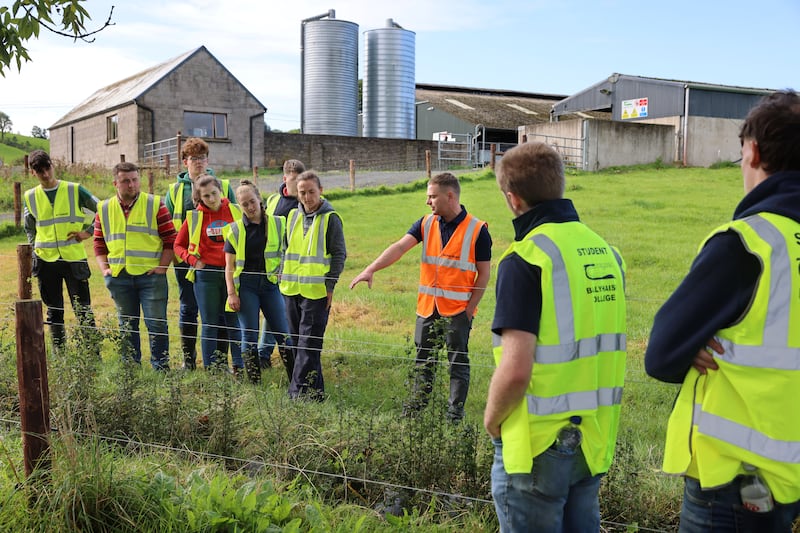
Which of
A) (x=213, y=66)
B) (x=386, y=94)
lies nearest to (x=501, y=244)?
(x=213, y=66)

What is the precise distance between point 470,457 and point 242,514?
1.24 m

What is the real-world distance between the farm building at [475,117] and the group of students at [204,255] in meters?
30.2

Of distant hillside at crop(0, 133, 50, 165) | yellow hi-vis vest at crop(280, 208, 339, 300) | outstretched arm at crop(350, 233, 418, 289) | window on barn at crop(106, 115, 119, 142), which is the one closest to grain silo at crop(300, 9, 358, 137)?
window on barn at crop(106, 115, 119, 142)

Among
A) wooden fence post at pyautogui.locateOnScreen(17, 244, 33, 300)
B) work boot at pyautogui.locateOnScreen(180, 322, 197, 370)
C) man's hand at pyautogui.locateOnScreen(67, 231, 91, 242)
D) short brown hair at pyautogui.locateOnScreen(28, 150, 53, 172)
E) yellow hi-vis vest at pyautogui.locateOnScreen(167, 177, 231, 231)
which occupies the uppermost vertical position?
short brown hair at pyautogui.locateOnScreen(28, 150, 53, 172)

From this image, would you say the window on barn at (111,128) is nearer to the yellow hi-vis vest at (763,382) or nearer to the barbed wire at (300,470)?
the barbed wire at (300,470)

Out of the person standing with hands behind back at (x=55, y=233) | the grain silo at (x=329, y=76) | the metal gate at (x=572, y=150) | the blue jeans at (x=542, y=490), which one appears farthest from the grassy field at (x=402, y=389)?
the grain silo at (x=329, y=76)

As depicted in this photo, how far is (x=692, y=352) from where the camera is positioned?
235 cm

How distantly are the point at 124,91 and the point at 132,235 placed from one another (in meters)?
34.9

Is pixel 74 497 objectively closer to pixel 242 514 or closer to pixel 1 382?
pixel 242 514

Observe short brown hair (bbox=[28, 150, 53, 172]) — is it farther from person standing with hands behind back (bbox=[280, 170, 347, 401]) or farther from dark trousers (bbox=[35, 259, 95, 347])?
person standing with hands behind back (bbox=[280, 170, 347, 401])

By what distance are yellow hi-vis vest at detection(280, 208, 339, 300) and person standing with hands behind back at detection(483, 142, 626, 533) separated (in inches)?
150

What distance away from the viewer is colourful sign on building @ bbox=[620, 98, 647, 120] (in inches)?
1383

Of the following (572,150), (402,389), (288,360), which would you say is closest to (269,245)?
(288,360)

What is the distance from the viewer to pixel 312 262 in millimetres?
6449
